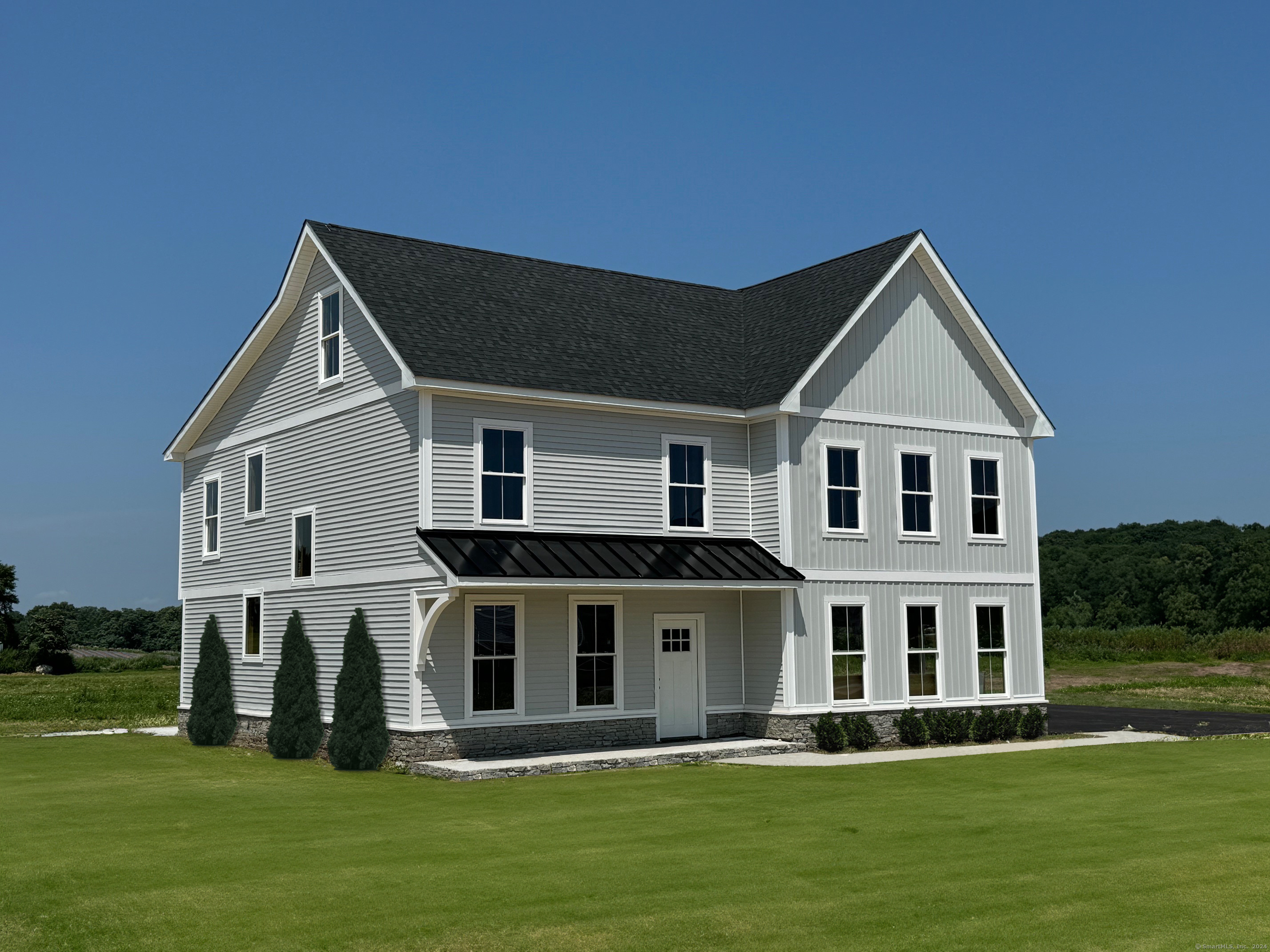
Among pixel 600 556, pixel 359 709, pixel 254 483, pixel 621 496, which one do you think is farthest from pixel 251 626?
pixel 600 556

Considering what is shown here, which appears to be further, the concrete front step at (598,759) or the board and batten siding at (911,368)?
A: the board and batten siding at (911,368)

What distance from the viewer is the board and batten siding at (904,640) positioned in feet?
83.8

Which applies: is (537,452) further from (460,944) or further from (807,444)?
(460,944)

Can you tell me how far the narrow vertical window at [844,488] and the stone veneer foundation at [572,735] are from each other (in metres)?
3.89

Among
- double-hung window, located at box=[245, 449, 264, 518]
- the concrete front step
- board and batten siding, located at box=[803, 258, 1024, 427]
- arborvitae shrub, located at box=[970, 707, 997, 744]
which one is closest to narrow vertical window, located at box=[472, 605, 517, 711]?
the concrete front step

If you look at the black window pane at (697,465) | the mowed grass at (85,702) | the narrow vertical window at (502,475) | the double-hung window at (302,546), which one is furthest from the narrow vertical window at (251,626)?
the black window pane at (697,465)

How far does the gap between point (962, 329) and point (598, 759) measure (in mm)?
13095

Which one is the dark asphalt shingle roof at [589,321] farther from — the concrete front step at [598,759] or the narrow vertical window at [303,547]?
the concrete front step at [598,759]

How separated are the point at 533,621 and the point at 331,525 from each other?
5014mm

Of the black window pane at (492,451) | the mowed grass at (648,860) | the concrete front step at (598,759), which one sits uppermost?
the black window pane at (492,451)

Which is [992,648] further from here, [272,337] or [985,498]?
[272,337]

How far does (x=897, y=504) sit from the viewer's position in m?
27.2

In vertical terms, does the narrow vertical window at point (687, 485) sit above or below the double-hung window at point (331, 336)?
below

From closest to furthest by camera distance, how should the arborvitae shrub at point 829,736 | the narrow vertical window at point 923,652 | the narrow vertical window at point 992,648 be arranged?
the arborvitae shrub at point 829,736, the narrow vertical window at point 923,652, the narrow vertical window at point 992,648
